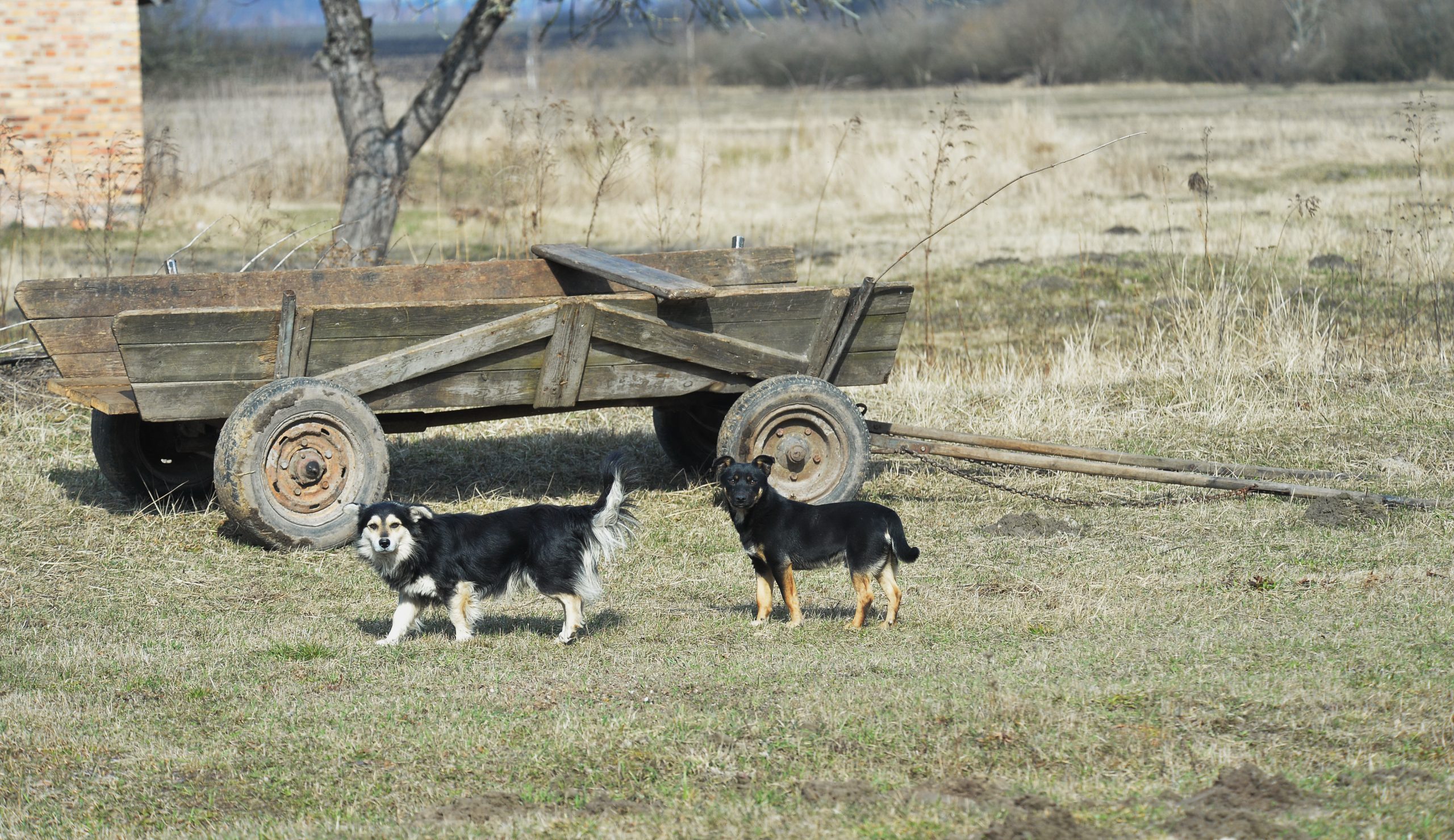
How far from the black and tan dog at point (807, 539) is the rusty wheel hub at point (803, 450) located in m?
1.60

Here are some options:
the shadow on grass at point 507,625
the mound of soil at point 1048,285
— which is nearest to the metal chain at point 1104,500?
the shadow on grass at point 507,625

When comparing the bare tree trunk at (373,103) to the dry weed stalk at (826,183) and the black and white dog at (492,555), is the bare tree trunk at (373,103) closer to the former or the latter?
the dry weed stalk at (826,183)

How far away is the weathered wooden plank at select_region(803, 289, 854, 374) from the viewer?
7.53m

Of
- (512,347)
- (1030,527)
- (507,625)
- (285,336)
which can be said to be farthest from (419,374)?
(1030,527)

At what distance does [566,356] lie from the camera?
7.11 meters

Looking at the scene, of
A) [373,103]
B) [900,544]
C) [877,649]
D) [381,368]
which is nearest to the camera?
[877,649]

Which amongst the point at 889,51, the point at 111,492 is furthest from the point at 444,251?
the point at 889,51

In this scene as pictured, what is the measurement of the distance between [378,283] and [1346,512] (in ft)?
18.5

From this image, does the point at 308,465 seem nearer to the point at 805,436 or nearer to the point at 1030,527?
the point at 805,436

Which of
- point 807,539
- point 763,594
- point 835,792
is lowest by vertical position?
point 835,792

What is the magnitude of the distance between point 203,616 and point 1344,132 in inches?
964

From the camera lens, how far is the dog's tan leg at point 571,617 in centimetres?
551

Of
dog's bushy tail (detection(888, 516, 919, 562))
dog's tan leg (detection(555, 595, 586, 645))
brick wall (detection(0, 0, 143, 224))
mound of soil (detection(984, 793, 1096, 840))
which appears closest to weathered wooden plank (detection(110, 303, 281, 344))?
dog's tan leg (detection(555, 595, 586, 645))

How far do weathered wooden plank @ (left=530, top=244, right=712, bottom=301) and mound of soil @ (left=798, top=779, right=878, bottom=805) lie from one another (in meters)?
3.51
